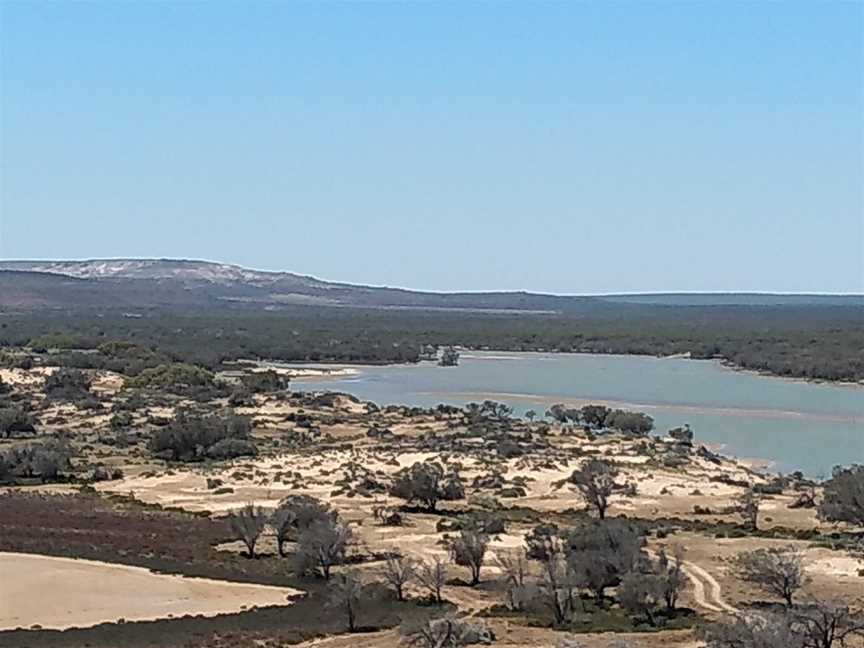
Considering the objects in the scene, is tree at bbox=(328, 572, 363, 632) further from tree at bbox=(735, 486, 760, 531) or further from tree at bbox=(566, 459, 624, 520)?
tree at bbox=(735, 486, 760, 531)

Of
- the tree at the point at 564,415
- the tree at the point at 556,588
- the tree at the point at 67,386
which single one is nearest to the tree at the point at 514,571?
the tree at the point at 556,588

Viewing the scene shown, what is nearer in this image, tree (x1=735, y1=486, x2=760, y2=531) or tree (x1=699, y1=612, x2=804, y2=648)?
tree (x1=699, y1=612, x2=804, y2=648)

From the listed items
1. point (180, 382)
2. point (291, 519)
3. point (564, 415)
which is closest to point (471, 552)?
point (291, 519)

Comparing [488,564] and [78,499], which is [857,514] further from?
[78,499]

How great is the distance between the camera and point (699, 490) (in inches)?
1750

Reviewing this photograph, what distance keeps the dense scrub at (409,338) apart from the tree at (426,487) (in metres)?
54.1

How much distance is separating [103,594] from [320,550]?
5.10 meters

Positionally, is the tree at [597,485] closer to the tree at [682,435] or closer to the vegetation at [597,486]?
the vegetation at [597,486]

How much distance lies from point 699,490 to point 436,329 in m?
130

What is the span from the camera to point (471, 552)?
1191 inches

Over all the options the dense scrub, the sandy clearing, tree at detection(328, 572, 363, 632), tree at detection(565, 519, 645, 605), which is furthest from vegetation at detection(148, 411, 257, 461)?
the dense scrub

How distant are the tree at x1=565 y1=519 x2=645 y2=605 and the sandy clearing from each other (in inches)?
252

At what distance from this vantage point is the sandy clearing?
2719 cm

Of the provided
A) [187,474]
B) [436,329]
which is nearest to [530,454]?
[187,474]
